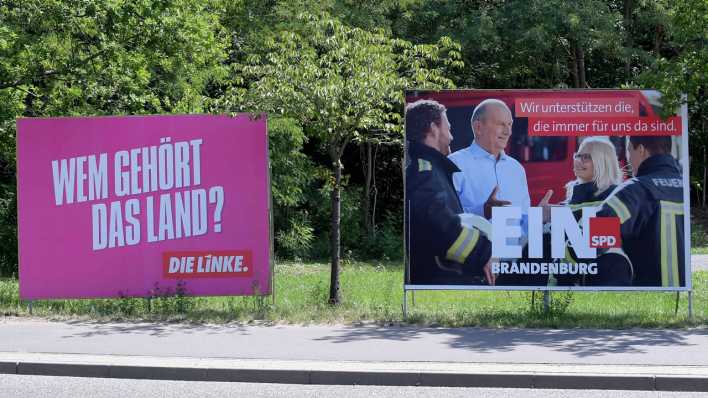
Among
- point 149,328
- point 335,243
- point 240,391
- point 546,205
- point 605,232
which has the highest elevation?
point 546,205

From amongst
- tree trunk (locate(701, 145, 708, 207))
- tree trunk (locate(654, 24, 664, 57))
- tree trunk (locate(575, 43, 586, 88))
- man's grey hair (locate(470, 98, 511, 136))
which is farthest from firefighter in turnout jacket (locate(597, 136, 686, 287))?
tree trunk (locate(701, 145, 708, 207))

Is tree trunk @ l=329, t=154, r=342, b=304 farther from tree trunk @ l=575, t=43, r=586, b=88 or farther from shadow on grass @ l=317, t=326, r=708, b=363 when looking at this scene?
tree trunk @ l=575, t=43, r=586, b=88

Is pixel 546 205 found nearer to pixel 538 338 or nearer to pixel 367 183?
pixel 538 338

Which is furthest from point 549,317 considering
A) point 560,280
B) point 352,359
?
point 352,359

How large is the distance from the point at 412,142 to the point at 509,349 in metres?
3.40

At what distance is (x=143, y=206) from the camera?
11.8m

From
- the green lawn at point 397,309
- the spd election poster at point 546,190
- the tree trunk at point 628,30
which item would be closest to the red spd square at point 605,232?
the spd election poster at point 546,190

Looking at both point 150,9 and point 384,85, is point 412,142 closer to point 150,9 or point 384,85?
point 384,85

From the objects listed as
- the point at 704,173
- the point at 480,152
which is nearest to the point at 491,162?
the point at 480,152

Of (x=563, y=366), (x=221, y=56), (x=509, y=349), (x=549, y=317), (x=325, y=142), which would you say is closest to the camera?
(x=563, y=366)

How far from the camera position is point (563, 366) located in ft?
27.1

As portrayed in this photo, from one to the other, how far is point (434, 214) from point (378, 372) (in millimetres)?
3605

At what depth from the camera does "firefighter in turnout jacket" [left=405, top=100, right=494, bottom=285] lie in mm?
11203

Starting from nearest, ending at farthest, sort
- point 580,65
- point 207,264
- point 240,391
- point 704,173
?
point 240,391 → point 207,264 → point 580,65 → point 704,173
